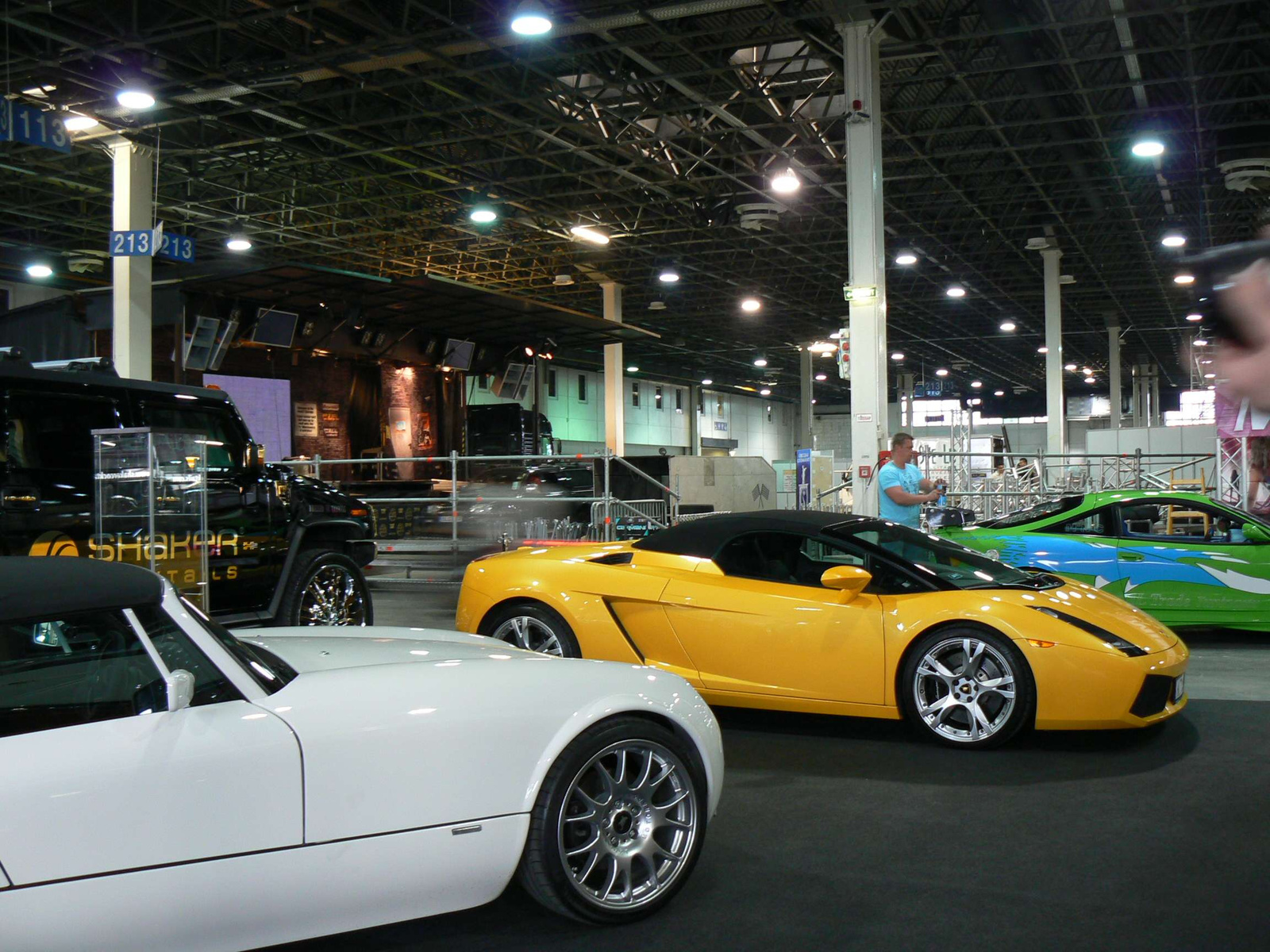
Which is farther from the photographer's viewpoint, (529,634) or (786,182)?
(786,182)

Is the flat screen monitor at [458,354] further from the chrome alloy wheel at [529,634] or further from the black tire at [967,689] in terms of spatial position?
the black tire at [967,689]

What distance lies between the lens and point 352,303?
2366 centimetres

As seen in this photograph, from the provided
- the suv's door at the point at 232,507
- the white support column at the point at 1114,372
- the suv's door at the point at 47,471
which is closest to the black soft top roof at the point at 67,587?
the suv's door at the point at 47,471

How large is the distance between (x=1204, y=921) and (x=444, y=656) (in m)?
2.57

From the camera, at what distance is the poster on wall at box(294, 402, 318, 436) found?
2477 centimetres

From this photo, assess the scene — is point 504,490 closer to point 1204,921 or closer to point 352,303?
point 352,303

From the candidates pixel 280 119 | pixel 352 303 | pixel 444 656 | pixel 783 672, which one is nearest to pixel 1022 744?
pixel 783 672

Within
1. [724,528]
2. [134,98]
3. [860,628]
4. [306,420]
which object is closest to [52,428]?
[724,528]

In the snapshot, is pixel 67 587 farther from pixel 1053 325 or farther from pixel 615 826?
pixel 1053 325

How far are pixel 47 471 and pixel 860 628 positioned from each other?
16.1 feet

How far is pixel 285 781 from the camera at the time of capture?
9.47ft

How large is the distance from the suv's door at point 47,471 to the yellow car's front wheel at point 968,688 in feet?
16.6

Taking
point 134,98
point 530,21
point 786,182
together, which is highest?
point 530,21

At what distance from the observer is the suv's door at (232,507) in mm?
7660
